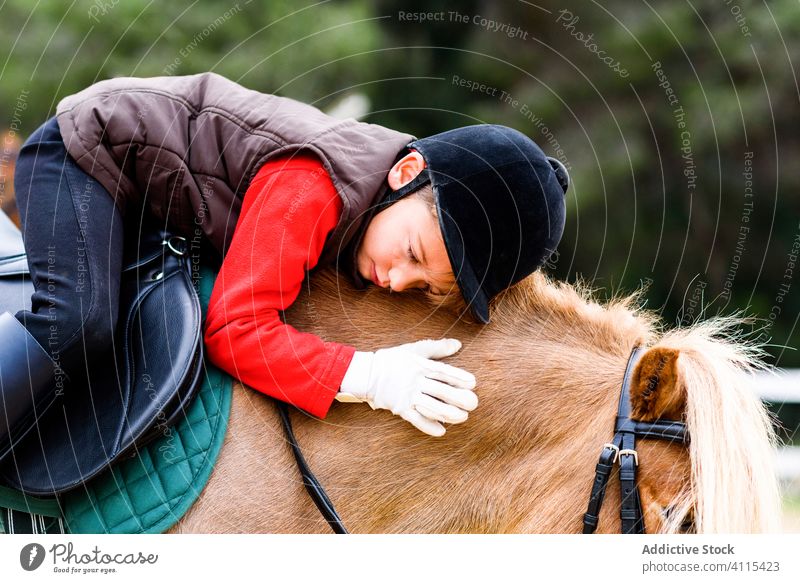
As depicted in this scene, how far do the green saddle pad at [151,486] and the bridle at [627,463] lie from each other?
0.92m

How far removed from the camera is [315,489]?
1.76 metres

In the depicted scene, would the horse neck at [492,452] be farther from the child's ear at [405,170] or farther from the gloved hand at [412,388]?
the child's ear at [405,170]

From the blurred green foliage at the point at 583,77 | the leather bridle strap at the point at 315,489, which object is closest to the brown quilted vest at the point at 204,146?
the leather bridle strap at the point at 315,489

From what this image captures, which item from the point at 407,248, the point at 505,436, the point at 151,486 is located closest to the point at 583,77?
the point at 407,248

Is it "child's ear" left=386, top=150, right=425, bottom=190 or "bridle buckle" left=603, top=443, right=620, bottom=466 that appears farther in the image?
"child's ear" left=386, top=150, right=425, bottom=190

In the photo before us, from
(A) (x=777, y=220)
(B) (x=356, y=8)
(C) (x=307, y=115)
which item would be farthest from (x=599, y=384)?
(A) (x=777, y=220)

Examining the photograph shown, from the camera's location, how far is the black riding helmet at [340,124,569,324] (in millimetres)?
1686

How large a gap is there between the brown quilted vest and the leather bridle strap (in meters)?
0.48

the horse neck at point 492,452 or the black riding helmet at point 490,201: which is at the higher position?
the black riding helmet at point 490,201

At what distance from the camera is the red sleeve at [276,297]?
1.73 m

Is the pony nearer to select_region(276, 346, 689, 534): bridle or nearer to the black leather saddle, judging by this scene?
select_region(276, 346, 689, 534): bridle

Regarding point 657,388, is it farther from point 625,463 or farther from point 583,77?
point 583,77

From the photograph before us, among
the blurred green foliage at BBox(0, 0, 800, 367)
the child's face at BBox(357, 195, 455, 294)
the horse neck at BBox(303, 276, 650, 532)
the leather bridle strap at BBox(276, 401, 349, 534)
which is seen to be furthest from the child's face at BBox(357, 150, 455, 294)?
the blurred green foliage at BBox(0, 0, 800, 367)

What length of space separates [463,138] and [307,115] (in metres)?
0.45
